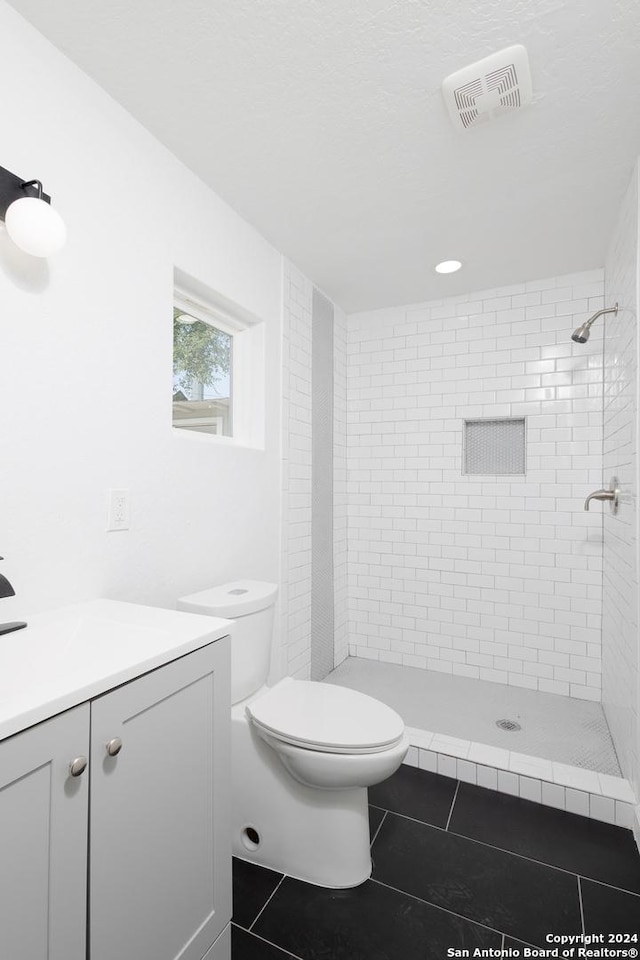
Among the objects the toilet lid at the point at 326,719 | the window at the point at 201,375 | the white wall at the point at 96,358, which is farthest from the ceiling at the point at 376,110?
the toilet lid at the point at 326,719

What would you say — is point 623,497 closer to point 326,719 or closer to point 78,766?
point 326,719

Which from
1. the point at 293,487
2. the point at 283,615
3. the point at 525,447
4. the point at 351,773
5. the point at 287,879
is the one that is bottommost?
the point at 287,879

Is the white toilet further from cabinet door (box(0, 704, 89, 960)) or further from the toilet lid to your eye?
cabinet door (box(0, 704, 89, 960))

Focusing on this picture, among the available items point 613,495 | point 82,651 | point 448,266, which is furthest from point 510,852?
point 448,266

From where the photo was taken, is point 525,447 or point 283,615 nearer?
point 283,615

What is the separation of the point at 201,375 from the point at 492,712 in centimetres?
223

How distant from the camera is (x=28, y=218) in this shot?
3.72 ft

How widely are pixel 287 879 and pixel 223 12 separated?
8.24 feet

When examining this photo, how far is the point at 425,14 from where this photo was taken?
1.24 metres

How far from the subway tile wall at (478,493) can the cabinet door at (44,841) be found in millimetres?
2530

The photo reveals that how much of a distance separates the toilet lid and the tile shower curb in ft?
2.28

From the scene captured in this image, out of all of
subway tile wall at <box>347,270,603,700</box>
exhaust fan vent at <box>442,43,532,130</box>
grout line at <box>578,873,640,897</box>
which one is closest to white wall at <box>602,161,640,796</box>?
subway tile wall at <box>347,270,603,700</box>

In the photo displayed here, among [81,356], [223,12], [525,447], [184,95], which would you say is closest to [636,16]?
[223,12]

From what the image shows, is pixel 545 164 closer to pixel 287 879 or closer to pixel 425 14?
pixel 425 14
